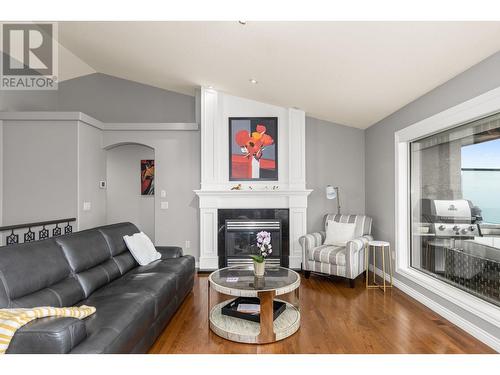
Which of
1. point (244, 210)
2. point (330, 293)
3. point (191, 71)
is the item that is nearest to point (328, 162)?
point (244, 210)

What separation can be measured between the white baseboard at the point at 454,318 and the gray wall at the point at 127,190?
428 centimetres

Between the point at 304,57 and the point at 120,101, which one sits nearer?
the point at 304,57

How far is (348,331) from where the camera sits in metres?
2.48

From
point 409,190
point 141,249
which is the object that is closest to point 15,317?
point 141,249

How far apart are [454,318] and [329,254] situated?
147 centimetres

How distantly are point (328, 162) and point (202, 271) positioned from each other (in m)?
2.81

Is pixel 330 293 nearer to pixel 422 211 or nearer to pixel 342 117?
pixel 422 211

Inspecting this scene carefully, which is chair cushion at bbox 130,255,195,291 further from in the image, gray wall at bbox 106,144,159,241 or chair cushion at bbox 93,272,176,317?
gray wall at bbox 106,144,159,241

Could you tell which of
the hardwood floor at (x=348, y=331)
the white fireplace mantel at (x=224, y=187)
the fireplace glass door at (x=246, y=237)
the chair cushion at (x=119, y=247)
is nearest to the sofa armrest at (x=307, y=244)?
the white fireplace mantel at (x=224, y=187)

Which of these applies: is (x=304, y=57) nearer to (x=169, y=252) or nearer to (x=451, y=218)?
(x=451, y=218)

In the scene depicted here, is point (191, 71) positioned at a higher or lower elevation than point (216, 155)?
higher

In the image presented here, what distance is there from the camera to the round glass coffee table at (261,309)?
2.29 meters

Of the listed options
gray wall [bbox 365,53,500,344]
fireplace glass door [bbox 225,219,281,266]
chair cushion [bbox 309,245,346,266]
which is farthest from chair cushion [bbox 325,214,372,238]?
fireplace glass door [bbox 225,219,281,266]

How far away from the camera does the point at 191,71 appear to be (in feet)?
13.1
